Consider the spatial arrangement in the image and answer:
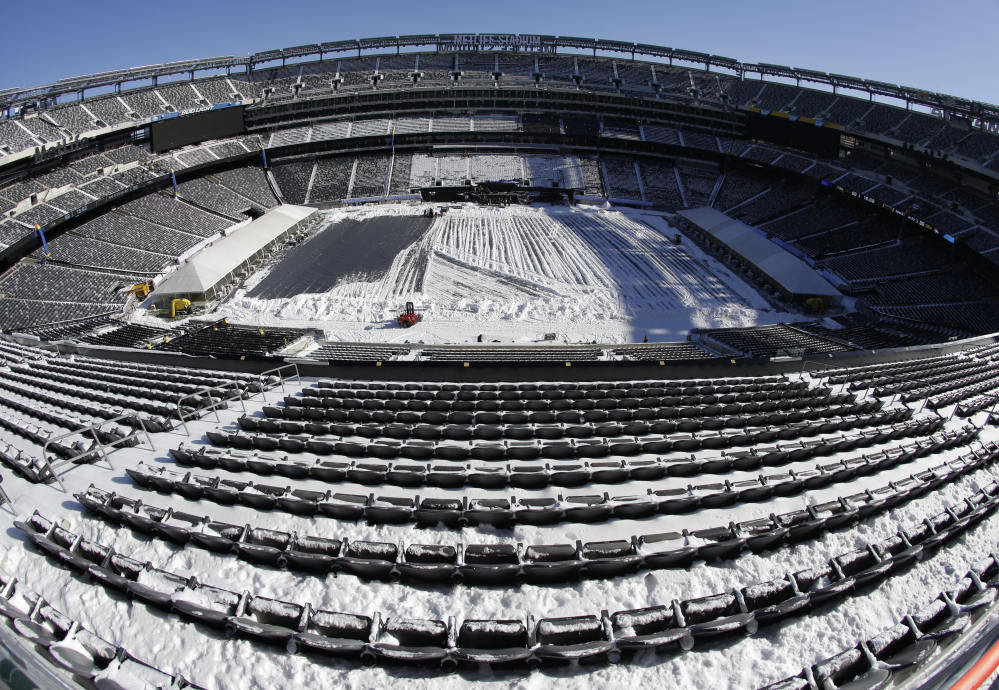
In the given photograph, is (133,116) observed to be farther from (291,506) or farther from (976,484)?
(976,484)

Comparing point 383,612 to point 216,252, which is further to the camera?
point 216,252

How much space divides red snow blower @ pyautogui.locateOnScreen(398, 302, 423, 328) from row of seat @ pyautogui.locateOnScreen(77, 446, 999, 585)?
19336 millimetres

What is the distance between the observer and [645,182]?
51188 millimetres

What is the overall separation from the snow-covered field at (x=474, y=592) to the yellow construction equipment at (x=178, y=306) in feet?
75.9

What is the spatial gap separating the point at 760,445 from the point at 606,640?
670cm

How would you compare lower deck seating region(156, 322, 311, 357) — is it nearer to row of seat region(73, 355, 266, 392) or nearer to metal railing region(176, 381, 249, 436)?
row of seat region(73, 355, 266, 392)

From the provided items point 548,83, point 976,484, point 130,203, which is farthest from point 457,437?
point 548,83

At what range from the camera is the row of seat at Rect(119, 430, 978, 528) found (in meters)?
7.68

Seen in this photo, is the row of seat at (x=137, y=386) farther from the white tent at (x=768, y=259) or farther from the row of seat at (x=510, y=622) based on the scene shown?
the white tent at (x=768, y=259)

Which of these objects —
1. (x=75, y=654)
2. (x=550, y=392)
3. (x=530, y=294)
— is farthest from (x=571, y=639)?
(x=530, y=294)

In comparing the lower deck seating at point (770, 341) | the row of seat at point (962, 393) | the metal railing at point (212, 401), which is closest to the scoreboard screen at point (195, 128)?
the metal railing at point (212, 401)

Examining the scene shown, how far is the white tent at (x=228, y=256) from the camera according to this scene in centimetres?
2994

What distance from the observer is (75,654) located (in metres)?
5.30

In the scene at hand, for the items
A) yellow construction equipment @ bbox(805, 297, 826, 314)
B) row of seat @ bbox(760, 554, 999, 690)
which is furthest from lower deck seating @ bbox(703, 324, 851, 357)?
row of seat @ bbox(760, 554, 999, 690)
